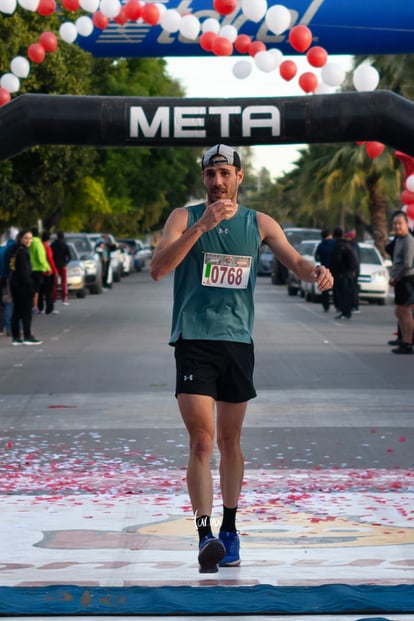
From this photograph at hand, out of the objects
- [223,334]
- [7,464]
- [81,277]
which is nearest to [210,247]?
[223,334]

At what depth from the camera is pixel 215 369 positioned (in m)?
6.32

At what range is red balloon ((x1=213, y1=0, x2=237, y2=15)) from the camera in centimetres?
1545

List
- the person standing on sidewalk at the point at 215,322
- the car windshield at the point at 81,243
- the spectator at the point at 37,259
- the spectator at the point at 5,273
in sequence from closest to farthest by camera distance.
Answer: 1. the person standing on sidewalk at the point at 215,322
2. the spectator at the point at 5,273
3. the spectator at the point at 37,259
4. the car windshield at the point at 81,243

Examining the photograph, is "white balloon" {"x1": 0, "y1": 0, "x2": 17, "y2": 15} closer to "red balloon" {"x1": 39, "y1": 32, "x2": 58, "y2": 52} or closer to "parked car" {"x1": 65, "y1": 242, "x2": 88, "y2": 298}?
"red balloon" {"x1": 39, "y1": 32, "x2": 58, "y2": 52}

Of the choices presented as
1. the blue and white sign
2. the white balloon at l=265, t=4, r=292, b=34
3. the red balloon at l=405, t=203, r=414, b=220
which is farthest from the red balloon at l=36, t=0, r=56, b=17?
the red balloon at l=405, t=203, r=414, b=220

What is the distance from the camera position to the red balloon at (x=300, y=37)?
16.2 meters

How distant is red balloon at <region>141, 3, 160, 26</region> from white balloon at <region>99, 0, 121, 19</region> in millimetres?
333

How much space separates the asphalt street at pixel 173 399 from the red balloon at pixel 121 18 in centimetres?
435

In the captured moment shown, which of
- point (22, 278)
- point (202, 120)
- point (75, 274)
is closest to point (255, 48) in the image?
point (22, 278)

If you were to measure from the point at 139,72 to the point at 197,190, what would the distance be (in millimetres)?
40249

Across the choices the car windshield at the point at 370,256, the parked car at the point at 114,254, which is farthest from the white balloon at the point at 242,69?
the parked car at the point at 114,254

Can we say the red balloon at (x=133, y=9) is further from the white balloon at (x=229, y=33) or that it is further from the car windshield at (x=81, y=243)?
the car windshield at (x=81, y=243)

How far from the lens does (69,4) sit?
650 inches

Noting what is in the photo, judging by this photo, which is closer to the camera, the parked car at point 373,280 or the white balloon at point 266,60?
the white balloon at point 266,60
